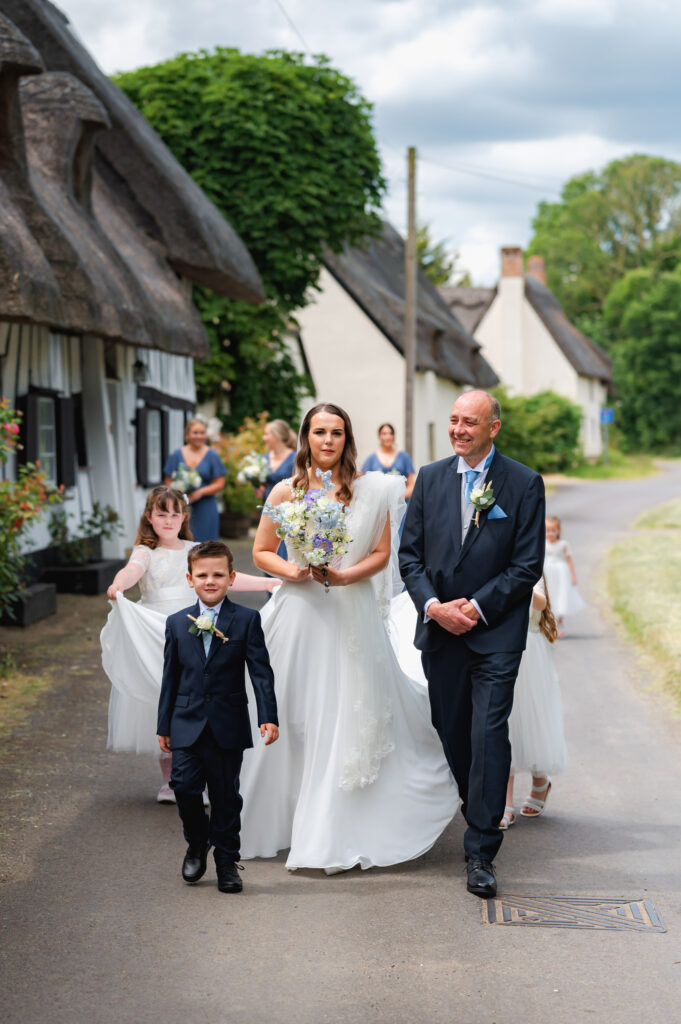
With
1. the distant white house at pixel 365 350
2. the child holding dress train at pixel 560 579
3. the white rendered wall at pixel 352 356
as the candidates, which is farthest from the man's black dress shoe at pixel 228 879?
the white rendered wall at pixel 352 356

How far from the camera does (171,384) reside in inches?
867

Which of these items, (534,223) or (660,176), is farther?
(534,223)

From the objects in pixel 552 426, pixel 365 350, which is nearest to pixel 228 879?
pixel 365 350

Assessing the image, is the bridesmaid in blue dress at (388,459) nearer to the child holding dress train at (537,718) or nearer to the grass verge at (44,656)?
the grass verge at (44,656)

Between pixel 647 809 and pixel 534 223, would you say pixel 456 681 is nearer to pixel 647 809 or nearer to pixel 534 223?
pixel 647 809

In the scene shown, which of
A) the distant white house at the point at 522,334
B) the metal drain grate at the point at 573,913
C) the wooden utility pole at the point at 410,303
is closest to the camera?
the metal drain grate at the point at 573,913

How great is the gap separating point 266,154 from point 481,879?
68.7ft

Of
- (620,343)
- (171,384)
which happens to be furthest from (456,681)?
(620,343)

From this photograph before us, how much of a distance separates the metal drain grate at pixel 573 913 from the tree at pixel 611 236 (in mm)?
72873

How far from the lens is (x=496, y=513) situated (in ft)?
18.5

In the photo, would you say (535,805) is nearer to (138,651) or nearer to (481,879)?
(481,879)

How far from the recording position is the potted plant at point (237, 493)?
2253 centimetres

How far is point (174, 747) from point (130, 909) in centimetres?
66

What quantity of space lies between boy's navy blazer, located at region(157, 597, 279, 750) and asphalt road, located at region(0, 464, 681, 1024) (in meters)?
0.69
